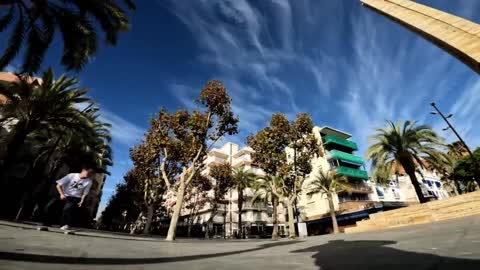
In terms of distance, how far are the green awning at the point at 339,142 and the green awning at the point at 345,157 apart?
2.41m

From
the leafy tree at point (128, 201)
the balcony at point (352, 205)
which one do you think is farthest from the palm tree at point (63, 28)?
the balcony at point (352, 205)

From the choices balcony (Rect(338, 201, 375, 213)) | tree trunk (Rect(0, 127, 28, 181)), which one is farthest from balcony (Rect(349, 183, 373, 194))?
tree trunk (Rect(0, 127, 28, 181))

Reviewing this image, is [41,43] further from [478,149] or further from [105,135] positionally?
[478,149]

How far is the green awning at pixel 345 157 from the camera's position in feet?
144

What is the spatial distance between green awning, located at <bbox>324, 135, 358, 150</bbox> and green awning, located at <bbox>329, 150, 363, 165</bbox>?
2.41 metres

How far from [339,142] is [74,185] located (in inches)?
1896

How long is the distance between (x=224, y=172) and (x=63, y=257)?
1300 inches

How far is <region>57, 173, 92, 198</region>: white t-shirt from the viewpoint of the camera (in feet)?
21.8

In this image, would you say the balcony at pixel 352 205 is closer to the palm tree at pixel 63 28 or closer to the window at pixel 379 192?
the window at pixel 379 192

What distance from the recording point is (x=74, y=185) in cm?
670

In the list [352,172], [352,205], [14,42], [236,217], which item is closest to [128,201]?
[236,217]

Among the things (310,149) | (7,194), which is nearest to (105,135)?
(7,194)

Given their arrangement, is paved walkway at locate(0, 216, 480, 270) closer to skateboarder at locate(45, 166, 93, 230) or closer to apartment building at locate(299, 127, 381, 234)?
skateboarder at locate(45, 166, 93, 230)

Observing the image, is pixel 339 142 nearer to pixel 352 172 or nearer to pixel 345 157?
pixel 345 157
